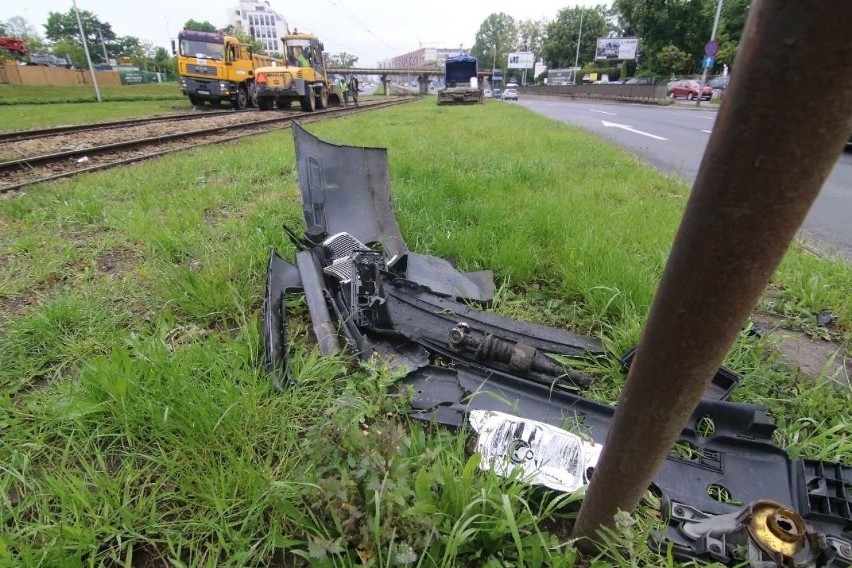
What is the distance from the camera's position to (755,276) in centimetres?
60

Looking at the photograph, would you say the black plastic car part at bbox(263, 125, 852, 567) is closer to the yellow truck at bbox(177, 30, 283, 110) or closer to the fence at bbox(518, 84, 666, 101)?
the yellow truck at bbox(177, 30, 283, 110)

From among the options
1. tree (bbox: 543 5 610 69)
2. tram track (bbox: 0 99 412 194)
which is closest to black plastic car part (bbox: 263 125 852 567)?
tram track (bbox: 0 99 412 194)

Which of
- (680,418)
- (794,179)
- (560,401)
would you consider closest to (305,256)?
(560,401)

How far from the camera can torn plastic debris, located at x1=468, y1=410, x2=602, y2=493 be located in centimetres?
128

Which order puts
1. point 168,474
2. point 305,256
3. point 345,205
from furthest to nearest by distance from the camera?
point 345,205, point 305,256, point 168,474

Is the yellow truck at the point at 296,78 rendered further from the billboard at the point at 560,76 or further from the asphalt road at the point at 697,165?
the billboard at the point at 560,76

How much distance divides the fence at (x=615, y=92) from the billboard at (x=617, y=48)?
322 inches

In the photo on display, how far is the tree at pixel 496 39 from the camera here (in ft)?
341

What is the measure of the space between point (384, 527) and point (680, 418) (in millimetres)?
707

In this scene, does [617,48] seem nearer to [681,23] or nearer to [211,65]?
[681,23]

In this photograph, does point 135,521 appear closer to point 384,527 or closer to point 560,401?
point 384,527

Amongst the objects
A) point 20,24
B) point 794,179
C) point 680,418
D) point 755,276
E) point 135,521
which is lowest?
point 135,521

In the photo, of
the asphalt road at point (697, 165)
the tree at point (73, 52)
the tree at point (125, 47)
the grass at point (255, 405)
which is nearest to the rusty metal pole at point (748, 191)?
the asphalt road at point (697, 165)

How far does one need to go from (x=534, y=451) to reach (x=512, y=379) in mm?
355
